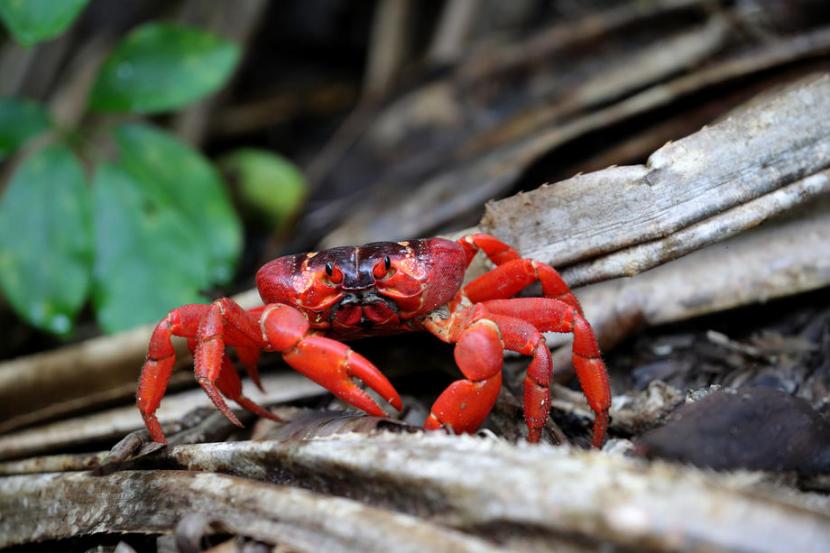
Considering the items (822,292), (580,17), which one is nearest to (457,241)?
(822,292)

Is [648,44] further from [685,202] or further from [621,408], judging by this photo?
[621,408]

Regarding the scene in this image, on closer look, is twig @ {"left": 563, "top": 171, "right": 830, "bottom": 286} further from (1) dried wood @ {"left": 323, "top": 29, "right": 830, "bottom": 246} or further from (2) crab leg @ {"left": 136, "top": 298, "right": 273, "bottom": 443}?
(2) crab leg @ {"left": 136, "top": 298, "right": 273, "bottom": 443}

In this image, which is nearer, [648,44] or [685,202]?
[685,202]

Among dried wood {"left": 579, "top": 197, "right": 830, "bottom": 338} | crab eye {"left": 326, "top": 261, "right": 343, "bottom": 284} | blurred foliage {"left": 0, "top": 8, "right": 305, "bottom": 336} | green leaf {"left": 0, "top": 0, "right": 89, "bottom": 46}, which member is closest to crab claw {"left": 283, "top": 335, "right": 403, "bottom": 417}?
crab eye {"left": 326, "top": 261, "right": 343, "bottom": 284}

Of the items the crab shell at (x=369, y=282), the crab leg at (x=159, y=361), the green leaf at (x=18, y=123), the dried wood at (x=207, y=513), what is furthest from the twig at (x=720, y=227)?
the green leaf at (x=18, y=123)

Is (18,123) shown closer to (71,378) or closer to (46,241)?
(46,241)

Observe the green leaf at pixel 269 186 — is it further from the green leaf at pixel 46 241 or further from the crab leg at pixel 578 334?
the crab leg at pixel 578 334
